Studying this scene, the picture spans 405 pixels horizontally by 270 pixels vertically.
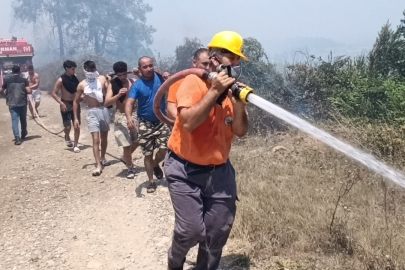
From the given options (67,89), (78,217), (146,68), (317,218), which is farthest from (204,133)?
(67,89)

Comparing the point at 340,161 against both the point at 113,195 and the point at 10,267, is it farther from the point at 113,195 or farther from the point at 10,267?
the point at 10,267

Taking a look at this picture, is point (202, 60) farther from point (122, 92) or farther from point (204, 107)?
point (122, 92)

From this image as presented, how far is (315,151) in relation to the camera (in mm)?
6496

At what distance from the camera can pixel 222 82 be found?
251 cm

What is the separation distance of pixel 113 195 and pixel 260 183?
1989mm

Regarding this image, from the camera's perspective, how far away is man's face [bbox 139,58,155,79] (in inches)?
217

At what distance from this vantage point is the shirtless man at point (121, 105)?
626cm

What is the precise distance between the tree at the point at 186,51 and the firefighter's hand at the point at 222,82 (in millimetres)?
15083

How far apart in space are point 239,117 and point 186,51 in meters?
15.7

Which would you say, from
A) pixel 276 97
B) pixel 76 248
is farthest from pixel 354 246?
pixel 276 97

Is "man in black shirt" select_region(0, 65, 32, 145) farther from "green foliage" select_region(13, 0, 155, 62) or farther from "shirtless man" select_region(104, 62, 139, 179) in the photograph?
"green foliage" select_region(13, 0, 155, 62)

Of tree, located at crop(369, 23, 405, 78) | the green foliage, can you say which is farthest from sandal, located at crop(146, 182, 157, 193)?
the green foliage

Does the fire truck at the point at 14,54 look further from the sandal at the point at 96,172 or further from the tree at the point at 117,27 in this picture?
the tree at the point at 117,27

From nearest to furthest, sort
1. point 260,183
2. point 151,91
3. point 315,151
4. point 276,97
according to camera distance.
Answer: point 260,183 < point 151,91 < point 315,151 < point 276,97
